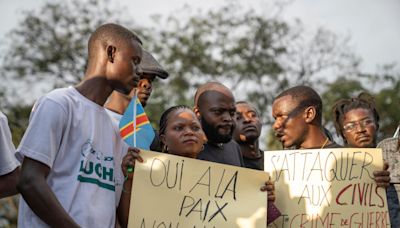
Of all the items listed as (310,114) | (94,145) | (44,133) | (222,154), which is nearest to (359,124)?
(310,114)

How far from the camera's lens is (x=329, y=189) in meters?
4.16

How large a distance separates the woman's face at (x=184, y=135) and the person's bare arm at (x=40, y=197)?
3.66ft

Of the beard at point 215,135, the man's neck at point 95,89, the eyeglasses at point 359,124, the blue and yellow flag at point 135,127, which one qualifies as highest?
the eyeglasses at point 359,124

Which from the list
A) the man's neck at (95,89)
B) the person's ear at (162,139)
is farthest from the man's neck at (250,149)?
the man's neck at (95,89)

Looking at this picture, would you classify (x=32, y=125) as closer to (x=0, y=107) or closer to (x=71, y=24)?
(x=0, y=107)

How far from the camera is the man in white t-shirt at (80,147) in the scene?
3.25 metres

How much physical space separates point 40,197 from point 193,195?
3.25 ft

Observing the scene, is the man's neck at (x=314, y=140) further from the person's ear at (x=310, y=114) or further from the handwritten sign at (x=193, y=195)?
the handwritten sign at (x=193, y=195)

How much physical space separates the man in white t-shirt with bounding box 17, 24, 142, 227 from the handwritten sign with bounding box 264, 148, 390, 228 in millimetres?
1057

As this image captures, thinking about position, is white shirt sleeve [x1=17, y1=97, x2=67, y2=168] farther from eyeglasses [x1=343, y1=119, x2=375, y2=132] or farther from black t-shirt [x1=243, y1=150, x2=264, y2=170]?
black t-shirt [x1=243, y1=150, x2=264, y2=170]

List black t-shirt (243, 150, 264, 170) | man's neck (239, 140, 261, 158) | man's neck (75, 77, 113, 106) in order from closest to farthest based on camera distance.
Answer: man's neck (75, 77, 113, 106)
black t-shirt (243, 150, 264, 170)
man's neck (239, 140, 261, 158)

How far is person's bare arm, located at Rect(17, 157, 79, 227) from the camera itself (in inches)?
126

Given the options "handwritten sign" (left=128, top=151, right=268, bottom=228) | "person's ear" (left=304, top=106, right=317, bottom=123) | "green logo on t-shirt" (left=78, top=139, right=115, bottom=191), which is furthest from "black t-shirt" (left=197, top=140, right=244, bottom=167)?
"green logo on t-shirt" (left=78, top=139, right=115, bottom=191)

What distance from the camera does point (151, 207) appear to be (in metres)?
3.75
